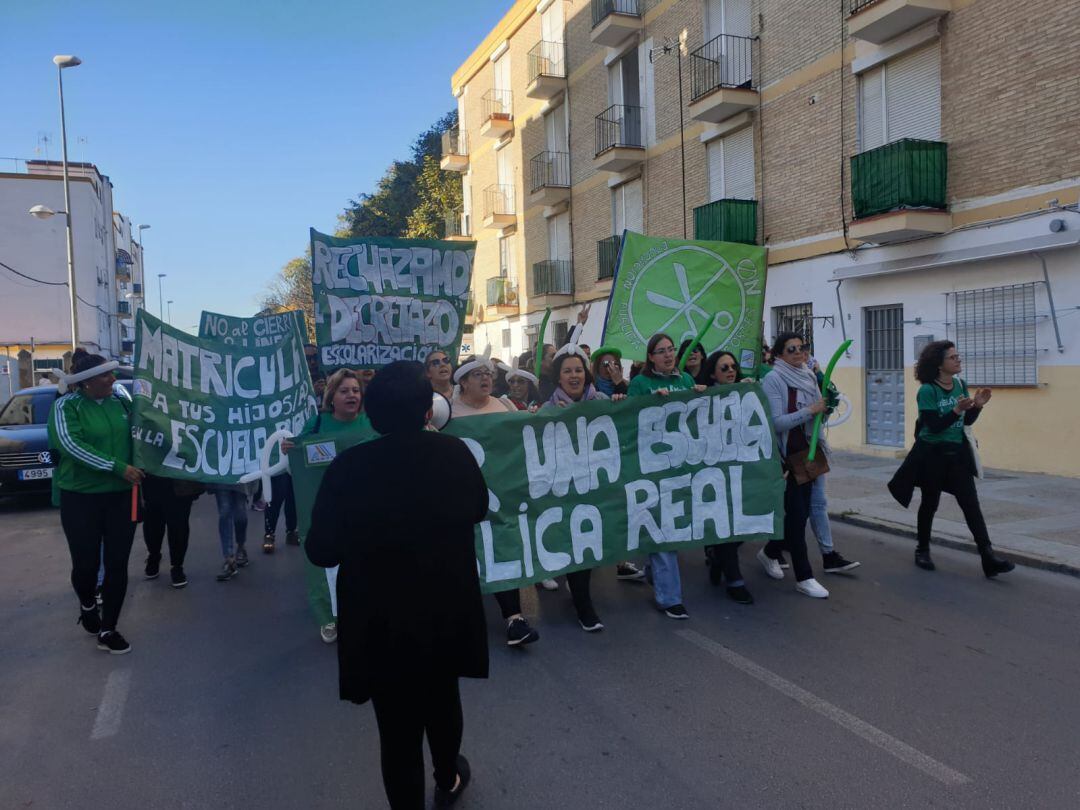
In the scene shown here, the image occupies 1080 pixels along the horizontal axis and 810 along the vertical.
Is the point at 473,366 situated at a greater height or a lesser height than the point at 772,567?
greater

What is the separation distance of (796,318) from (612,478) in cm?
1183

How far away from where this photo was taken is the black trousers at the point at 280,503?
26.0 ft

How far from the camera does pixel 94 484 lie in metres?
4.89

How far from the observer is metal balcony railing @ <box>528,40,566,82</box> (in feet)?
81.7

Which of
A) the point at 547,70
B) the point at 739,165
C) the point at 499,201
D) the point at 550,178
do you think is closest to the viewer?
the point at 739,165

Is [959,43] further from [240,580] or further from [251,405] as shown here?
[240,580]

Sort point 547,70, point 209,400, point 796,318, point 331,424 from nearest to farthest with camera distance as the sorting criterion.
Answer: point 331,424, point 209,400, point 796,318, point 547,70

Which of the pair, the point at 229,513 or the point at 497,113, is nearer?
the point at 229,513

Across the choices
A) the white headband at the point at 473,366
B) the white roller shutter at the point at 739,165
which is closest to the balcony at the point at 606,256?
the white roller shutter at the point at 739,165

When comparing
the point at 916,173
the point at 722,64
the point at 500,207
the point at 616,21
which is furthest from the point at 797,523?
the point at 500,207

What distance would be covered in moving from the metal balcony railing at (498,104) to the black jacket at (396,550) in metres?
28.2

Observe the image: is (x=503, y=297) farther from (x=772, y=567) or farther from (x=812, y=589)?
(x=812, y=589)

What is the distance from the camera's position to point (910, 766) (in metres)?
3.30

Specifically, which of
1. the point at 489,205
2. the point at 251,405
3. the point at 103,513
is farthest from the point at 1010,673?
the point at 489,205
